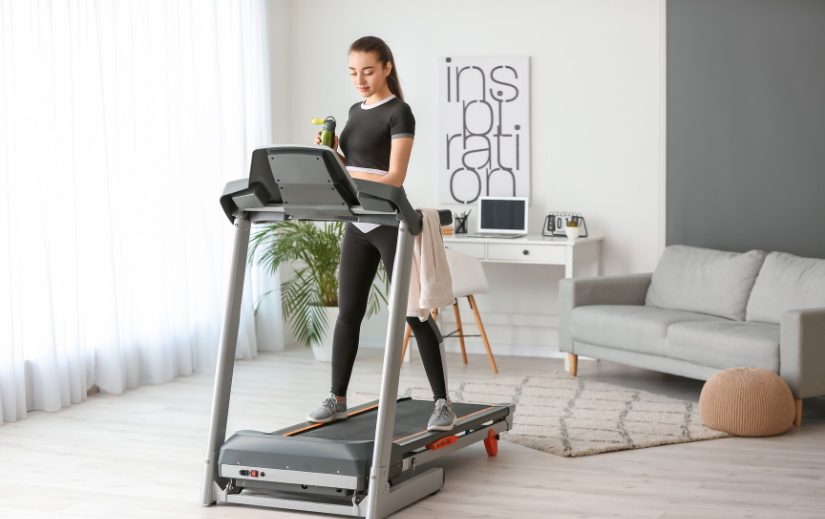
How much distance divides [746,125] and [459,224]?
180cm

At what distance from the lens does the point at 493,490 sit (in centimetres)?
310

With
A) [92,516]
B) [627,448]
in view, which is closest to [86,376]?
[92,516]

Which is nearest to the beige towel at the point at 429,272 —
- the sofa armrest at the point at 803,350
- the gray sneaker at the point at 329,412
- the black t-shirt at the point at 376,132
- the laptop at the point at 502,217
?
the black t-shirt at the point at 376,132

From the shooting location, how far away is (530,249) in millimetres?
5266

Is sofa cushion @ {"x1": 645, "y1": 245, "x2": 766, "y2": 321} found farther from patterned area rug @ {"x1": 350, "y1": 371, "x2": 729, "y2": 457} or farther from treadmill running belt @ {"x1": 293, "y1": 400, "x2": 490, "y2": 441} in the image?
treadmill running belt @ {"x1": 293, "y1": 400, "x2": 490, "y2": 441}

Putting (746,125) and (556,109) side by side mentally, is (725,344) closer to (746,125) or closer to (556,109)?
(746,125)

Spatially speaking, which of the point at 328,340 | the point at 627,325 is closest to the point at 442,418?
the point at 627,325

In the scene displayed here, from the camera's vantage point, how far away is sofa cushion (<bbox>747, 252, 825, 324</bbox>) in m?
4.35

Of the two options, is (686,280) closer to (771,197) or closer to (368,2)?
(771,197)

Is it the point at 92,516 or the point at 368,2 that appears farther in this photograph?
the point at 368,2

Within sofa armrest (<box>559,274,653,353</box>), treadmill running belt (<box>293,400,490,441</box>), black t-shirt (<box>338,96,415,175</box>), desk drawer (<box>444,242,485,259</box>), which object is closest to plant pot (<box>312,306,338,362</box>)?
desk drawer (<box>444,242,485,259</box>)

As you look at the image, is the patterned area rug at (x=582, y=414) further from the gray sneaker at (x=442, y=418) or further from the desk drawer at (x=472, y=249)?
the desk drawer at (x=472, y=249)

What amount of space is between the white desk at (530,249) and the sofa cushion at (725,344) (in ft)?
2.91

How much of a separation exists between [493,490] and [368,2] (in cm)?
390
